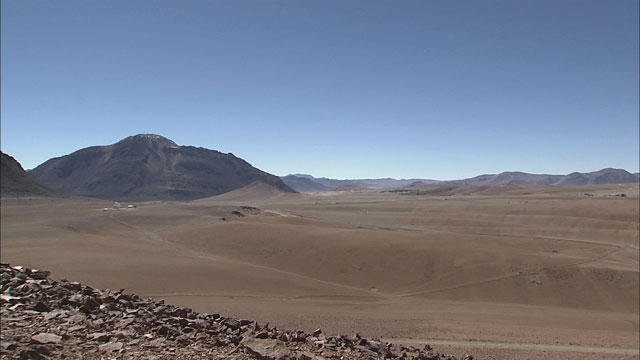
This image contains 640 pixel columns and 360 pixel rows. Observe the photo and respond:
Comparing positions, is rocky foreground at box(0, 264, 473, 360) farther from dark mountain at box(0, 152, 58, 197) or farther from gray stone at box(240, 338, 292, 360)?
dark mountain at box(0, 152, 58, 197)

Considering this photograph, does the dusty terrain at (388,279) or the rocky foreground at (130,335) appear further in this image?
the dusty terrain at (388,279)

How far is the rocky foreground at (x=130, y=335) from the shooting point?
7539 mm

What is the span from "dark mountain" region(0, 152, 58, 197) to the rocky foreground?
11328cm

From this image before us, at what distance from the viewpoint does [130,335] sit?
325 inches

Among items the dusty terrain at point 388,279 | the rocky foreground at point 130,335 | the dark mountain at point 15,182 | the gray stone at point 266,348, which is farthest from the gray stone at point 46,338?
the dark mountain at point 15,182

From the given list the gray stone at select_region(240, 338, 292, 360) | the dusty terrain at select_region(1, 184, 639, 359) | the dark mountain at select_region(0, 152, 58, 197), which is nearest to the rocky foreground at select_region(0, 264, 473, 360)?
the gray stone at select_region(240, 338, 292, 360)

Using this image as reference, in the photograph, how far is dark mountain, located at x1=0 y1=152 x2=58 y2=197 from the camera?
4325 inches

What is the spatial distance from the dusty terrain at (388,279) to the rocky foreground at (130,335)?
613 cm

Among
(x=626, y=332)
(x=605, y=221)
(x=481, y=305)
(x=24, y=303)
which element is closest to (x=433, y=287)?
(x=481, y=305)

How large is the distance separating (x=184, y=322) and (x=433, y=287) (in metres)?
23.0

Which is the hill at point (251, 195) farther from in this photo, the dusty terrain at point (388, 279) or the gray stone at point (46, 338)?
the gray stone at point (46, 338)

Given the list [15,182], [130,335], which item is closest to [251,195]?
[15,182]

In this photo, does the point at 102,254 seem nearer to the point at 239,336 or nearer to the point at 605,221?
the point at 239,336

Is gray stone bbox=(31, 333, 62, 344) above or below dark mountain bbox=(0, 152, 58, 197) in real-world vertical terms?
below
